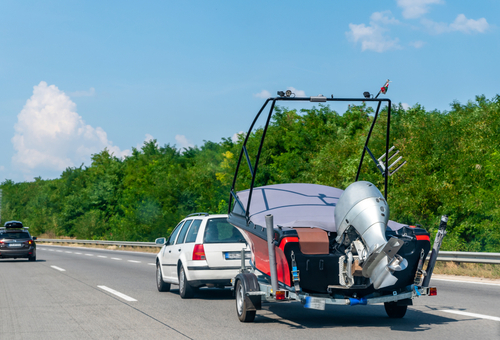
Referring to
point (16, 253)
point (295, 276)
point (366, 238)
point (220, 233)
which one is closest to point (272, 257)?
point (295, 276)

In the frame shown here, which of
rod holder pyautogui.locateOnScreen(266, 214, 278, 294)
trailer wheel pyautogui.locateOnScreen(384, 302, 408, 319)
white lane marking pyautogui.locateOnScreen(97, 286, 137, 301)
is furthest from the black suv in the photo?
rod holder pyautogui.locateOnScreen(266, 214, 278, 294)

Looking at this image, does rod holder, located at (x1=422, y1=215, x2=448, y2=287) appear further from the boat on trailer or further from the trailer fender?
the trailer fender

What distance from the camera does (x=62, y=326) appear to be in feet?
27.7

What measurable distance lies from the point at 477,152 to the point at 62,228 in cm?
8335

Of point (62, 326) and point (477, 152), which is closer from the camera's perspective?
point (62, 326)

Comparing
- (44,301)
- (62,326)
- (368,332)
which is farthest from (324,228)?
(44,301)

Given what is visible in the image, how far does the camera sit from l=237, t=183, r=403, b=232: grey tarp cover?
8242 mm

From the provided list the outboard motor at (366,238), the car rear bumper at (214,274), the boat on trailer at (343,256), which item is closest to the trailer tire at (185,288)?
the car rear bumper at (214,274)

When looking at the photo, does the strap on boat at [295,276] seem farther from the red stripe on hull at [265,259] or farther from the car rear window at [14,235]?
the car rear window at [14,235]

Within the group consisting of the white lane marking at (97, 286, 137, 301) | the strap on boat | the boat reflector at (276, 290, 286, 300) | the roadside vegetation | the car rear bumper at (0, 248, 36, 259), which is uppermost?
the roadside vegetation

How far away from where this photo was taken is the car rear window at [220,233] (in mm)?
11656

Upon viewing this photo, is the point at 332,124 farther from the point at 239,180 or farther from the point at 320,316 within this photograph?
the point at 320,316

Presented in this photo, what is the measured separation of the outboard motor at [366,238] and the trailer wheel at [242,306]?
158cm

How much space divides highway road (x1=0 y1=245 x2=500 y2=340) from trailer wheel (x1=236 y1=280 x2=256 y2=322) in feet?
0.36
